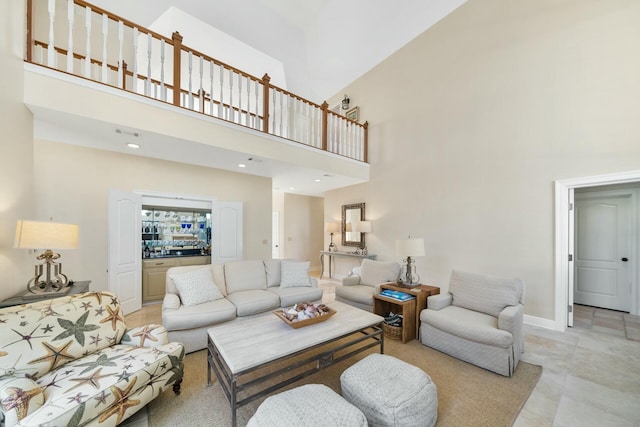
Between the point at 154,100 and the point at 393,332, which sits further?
the point at 393,332

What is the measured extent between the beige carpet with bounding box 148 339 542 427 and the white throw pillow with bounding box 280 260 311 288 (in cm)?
150

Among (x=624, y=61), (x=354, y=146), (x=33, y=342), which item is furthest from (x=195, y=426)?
(x=624, y=61)

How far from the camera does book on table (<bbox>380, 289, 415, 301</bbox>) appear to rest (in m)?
3.12

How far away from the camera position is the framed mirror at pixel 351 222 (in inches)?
236

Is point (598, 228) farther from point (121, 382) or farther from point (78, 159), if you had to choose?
point (78, 159)

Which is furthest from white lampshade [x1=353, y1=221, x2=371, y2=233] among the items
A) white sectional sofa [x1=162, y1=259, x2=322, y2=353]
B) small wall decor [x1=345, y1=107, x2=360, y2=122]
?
small wall decor [x1=345, y1=107, x2=360, y2=122]

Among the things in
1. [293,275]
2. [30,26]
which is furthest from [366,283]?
[30,26]

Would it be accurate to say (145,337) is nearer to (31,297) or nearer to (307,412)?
(31,297)

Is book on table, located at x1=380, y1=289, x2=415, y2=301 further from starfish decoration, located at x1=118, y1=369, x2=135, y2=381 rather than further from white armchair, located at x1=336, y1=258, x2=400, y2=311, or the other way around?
starfish decoration, located at x1=118, y1=369, x2=135, y2=381

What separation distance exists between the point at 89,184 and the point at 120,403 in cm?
360

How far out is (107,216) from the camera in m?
3.90

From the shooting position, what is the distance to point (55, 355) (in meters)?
1.70

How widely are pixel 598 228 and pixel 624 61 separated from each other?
2596mm

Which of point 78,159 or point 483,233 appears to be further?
point 483,233
